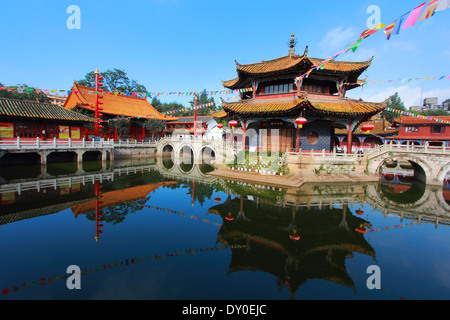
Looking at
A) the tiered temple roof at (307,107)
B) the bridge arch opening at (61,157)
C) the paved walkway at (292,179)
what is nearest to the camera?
the paved walkway at (292,179)

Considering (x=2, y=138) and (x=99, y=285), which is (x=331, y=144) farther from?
(x=2, y=138)

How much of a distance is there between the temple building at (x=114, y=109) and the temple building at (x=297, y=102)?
18079 millimetres

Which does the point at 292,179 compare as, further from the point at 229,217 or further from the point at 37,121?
the point at 37,121

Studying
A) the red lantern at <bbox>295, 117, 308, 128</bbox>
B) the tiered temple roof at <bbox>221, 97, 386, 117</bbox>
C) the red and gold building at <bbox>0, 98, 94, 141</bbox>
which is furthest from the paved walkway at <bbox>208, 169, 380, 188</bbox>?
the red and gold building at <bbox>0, 98, 94, 141</bbox>

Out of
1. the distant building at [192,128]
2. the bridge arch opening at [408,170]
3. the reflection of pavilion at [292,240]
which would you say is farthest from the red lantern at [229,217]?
the distant building at [192,128]

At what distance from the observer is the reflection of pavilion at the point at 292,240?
5.80m

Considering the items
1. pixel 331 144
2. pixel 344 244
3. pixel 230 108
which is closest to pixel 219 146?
pixel 230 108

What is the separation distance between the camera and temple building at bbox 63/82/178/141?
28.2m

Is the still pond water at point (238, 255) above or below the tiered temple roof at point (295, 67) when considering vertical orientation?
below

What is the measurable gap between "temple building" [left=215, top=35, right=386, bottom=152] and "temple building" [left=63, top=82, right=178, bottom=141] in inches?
712

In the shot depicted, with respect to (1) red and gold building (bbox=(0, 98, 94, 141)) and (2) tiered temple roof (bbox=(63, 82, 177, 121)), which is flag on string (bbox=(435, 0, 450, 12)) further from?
Result: (2) tiered temple roof (bbox=(63, 82, 177, 121))

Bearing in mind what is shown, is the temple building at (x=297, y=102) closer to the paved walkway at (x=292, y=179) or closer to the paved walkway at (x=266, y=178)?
the paved walkway at (x=292, y=179)

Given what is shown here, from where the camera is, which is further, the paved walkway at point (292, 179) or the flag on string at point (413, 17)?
the paved walkway at point (292, 179)

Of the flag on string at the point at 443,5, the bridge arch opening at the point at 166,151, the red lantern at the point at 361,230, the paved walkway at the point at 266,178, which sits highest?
the flag on string at the point at 443,5
